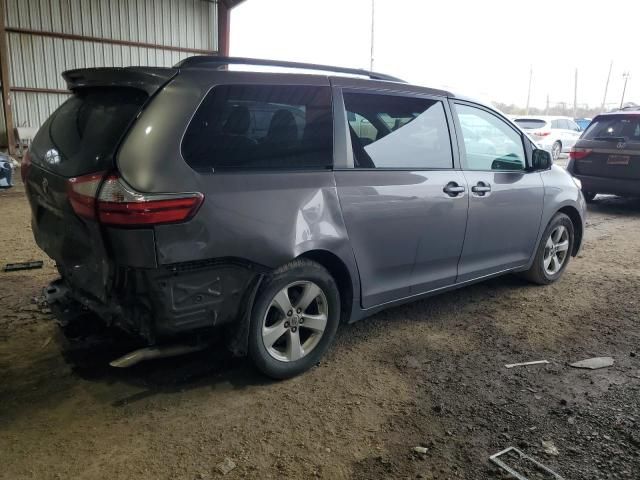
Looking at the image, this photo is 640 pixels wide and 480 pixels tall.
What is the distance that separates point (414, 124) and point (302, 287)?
145 cm

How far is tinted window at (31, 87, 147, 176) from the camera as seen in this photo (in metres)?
2.68

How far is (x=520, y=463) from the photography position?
2.52 meters

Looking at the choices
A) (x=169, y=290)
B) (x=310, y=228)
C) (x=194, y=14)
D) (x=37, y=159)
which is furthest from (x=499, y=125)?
(x=194, y=14)

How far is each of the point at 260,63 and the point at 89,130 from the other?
1046mm

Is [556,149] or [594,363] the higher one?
[556,149]

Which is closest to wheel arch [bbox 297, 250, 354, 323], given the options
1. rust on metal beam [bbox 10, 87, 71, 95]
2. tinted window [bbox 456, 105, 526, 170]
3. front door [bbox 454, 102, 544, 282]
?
front door [bbox 454, 102, 544, 282]

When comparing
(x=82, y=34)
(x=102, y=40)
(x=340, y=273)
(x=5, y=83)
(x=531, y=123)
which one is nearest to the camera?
(x=340, y=273)

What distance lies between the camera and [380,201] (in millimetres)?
3412

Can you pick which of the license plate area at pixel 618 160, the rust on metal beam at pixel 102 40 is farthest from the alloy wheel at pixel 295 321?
the rust on metal beam at pixel 102 40

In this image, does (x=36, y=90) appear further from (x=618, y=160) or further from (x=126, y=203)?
(x=126, y=203)

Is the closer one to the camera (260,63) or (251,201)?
(251,201)

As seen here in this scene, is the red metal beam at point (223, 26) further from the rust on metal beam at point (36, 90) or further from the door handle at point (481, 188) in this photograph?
the door handle at point (481, 188)

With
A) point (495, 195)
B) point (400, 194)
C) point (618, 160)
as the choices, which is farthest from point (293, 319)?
point (618, 160)

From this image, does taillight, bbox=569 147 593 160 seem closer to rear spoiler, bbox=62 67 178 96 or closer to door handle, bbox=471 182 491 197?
door handle, bbox=471 182 491 197
